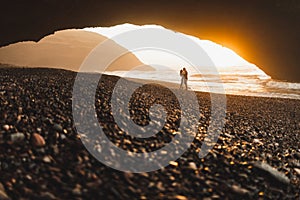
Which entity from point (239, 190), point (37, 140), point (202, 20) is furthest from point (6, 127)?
point (202, 20)

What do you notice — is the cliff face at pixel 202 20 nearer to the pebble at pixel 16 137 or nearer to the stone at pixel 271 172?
the stone at pixel 271 172

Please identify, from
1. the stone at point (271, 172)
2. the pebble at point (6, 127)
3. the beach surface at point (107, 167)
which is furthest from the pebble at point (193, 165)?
the pebble at point (6, 127)

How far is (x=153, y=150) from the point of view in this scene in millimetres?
3293

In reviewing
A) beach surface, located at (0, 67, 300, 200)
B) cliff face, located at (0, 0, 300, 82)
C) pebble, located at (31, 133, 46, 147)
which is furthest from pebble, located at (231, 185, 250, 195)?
cliff face, located at (0, 0, 300, 82)

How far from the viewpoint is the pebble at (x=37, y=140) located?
296cm

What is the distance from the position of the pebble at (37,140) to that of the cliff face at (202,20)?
974 centimetres

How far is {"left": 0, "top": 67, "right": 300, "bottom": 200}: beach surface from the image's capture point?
8.34ft

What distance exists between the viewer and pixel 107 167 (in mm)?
2822

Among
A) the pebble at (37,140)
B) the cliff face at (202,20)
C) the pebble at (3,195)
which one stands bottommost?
the pebble at (3,195)

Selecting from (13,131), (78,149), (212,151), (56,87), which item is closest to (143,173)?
(78,149)

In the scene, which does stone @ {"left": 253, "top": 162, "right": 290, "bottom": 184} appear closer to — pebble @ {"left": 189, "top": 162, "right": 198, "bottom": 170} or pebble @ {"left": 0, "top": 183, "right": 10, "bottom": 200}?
pebble @ {"left": 189, "top": 162, "right": 198, "bottom": 170}

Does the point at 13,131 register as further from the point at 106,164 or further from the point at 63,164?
the point at 106,164

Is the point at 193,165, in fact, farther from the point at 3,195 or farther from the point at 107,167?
the point at 3,195

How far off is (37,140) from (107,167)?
34.9 inches
